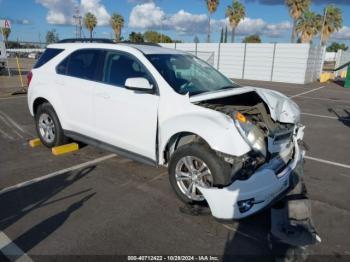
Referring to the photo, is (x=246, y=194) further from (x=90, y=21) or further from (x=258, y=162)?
(x=90, y=21)

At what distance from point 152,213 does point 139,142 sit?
102 cm

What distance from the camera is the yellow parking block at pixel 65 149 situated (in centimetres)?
537

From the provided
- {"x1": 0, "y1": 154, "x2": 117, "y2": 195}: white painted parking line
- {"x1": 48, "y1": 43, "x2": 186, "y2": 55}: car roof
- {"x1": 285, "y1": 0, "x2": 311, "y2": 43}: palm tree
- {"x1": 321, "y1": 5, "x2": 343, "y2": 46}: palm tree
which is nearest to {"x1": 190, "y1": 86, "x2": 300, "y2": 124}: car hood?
{"x1": 48, "y1": 43, "x2": 186, "y2": 55}: car roof

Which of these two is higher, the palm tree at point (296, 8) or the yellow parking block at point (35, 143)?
the palm tree at point (296, 8)

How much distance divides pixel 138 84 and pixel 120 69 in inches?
29.4

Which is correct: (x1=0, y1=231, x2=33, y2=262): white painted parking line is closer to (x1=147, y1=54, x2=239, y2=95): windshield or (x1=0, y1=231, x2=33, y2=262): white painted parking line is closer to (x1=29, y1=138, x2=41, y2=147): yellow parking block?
(x1=147, y1=54, x2=239, y2=95): windshield

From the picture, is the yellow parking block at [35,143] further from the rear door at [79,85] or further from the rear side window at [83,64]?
the rear side window at [83,64]

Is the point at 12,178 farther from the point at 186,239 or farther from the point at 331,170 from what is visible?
the point at 331,170

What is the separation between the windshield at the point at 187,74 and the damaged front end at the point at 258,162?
37cm

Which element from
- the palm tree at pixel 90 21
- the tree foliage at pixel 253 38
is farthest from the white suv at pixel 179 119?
the tree foliage at pixel 253 38

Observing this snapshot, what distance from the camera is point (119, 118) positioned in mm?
4316

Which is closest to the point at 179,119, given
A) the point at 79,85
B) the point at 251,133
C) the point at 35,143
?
the point at 251,133

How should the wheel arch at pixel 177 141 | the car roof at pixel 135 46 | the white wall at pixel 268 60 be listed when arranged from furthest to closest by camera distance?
the white wall at pixel 268 60, the car roof at pixel 135 46, the wheel arch at pixel 177 141

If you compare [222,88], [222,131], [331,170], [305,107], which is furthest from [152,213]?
[305,107]
